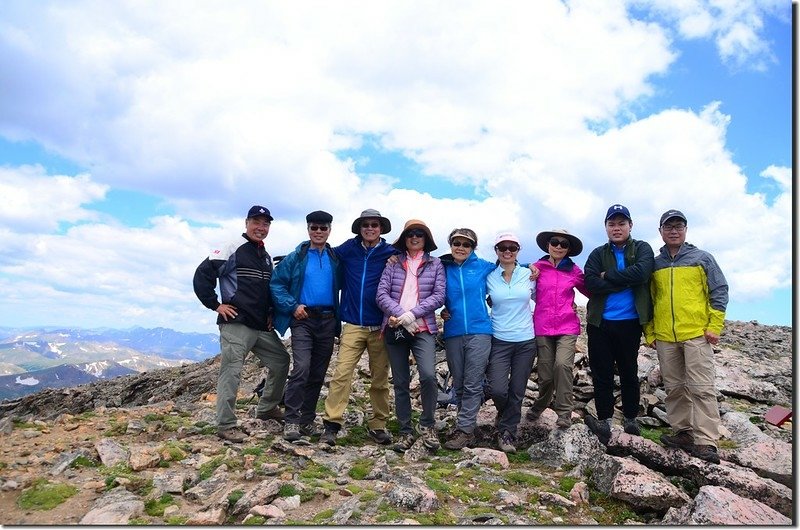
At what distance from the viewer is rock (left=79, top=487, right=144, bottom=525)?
20.2 feet

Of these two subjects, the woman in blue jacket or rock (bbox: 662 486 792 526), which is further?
the woman in blue jacket

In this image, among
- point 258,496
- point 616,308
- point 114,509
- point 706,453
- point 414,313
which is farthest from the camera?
point 414,313

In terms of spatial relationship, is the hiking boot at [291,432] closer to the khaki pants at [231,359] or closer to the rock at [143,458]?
the khaki pants at [231,359]

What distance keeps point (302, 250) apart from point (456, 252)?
295cm

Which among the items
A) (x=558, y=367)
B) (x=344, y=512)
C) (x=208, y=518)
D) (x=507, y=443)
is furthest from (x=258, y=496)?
(x=558, y=367)

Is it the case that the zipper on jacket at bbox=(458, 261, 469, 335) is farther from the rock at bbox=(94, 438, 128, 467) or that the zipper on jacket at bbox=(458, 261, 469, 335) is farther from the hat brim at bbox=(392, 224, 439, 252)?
the rock at bbox=(94, 438, 128, 467)

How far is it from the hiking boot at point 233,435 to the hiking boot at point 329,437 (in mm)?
1445

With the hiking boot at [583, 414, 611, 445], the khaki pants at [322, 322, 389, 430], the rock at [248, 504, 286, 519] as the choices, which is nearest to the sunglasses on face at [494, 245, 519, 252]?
the khaki pants at [322, 322, 389, 430]

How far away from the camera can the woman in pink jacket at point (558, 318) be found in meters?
9.14

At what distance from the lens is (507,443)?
919 cm

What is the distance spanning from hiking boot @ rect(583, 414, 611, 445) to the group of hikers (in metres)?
0.02

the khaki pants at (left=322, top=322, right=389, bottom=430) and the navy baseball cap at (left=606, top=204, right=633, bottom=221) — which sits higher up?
the navy baseball cap at (left=606, top=204, right=633, bottom=221)

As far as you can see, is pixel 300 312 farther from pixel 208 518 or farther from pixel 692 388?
pixel 692 388

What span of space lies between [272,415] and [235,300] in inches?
111
